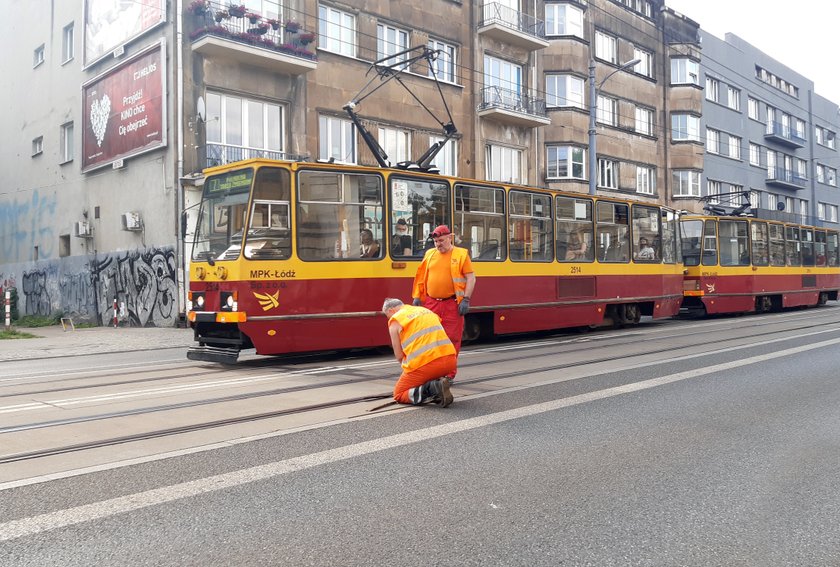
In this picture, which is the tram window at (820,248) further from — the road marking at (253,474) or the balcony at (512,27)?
the road marking at (253,474)

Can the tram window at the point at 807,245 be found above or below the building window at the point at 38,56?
below

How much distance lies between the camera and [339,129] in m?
23.1

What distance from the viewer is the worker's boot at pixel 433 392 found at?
7.00 m

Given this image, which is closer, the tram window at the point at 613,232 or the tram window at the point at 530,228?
the tram window at the point at 530,228

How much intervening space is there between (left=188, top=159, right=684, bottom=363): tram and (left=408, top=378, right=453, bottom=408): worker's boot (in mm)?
3803

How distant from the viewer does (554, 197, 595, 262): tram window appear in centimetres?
1511

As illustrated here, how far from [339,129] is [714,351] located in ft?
Result: 48.0

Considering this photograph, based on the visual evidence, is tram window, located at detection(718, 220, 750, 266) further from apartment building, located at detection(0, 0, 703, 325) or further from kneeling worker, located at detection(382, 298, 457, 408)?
kneeling worker, located at detection(382, 298, 457, 408)

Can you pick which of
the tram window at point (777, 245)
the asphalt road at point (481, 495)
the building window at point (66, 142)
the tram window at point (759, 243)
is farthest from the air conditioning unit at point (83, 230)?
the tram window at point (777, 245)

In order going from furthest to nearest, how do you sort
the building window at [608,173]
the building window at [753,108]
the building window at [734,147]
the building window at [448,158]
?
the building window at [753,108] < the building window at [734,147] < the building window at [608,173] < the building window at [448,158]

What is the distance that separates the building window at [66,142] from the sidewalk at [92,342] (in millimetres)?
7692

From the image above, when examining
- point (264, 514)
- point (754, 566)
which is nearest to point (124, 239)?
point (264, 514)

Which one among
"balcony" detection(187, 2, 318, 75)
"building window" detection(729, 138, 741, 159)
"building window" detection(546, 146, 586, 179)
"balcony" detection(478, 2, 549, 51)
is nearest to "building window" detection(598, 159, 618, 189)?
"building window" detection(546, 146, 586, 179)

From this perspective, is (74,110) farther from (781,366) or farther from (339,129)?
(781,366)
